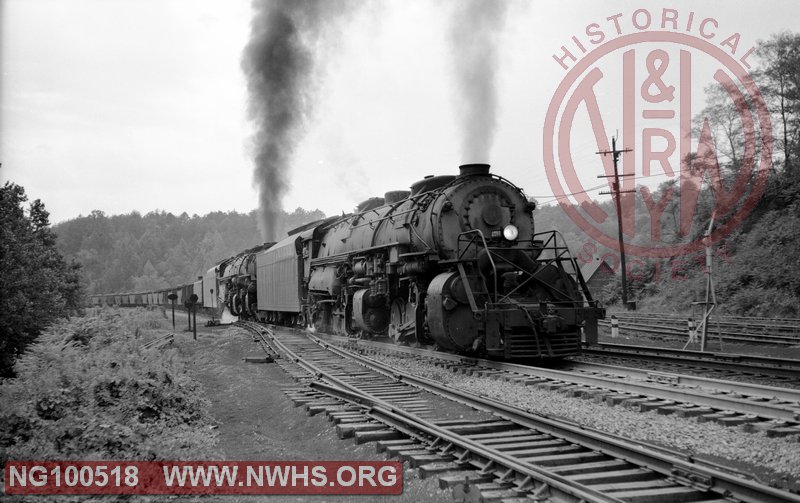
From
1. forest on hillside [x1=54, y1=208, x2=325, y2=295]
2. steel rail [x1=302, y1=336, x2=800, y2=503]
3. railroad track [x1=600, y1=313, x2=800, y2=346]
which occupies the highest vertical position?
forest on hillside [x1=54, y1=208, x2=325, y2=295]

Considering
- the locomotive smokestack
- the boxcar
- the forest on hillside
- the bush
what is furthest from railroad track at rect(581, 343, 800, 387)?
the forest on hillside

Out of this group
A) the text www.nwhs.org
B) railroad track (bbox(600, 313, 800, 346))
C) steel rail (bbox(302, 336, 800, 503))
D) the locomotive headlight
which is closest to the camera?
steel rail (bbox(302, 336, 800, 503))

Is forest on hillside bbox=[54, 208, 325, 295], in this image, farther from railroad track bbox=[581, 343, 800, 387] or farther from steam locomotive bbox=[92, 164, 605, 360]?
railroad track bbox=[581, 343, 800, 387]

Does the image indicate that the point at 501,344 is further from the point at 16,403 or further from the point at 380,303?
the point at 16,403

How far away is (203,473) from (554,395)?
4714 mm

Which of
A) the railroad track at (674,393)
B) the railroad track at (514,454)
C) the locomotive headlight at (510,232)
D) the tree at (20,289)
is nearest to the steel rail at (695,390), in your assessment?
the railroad track at (674,393)

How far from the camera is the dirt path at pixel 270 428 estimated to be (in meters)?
4.89

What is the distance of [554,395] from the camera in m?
8.09

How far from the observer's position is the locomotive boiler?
414 inches

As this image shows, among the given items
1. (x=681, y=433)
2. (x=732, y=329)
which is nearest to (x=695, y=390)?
(x=681, y=433)

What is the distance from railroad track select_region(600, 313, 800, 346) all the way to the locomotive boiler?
508 centimetres

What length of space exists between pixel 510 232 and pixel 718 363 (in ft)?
13.8

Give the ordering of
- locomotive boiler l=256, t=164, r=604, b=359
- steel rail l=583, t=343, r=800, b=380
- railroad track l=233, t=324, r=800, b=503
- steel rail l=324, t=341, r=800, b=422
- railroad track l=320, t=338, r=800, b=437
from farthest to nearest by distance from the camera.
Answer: locomotive boiler l=256, t=164, r=604, b=359
steel rail l=583, t=343, r=800, b=380
steel rail l=324, t=341, r=800, b=422
railroad track l=320, t=338, r=800, b=437
railroad track l=233, t=324, r=800, b=503

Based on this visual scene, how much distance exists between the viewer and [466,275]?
10992 millimetres
